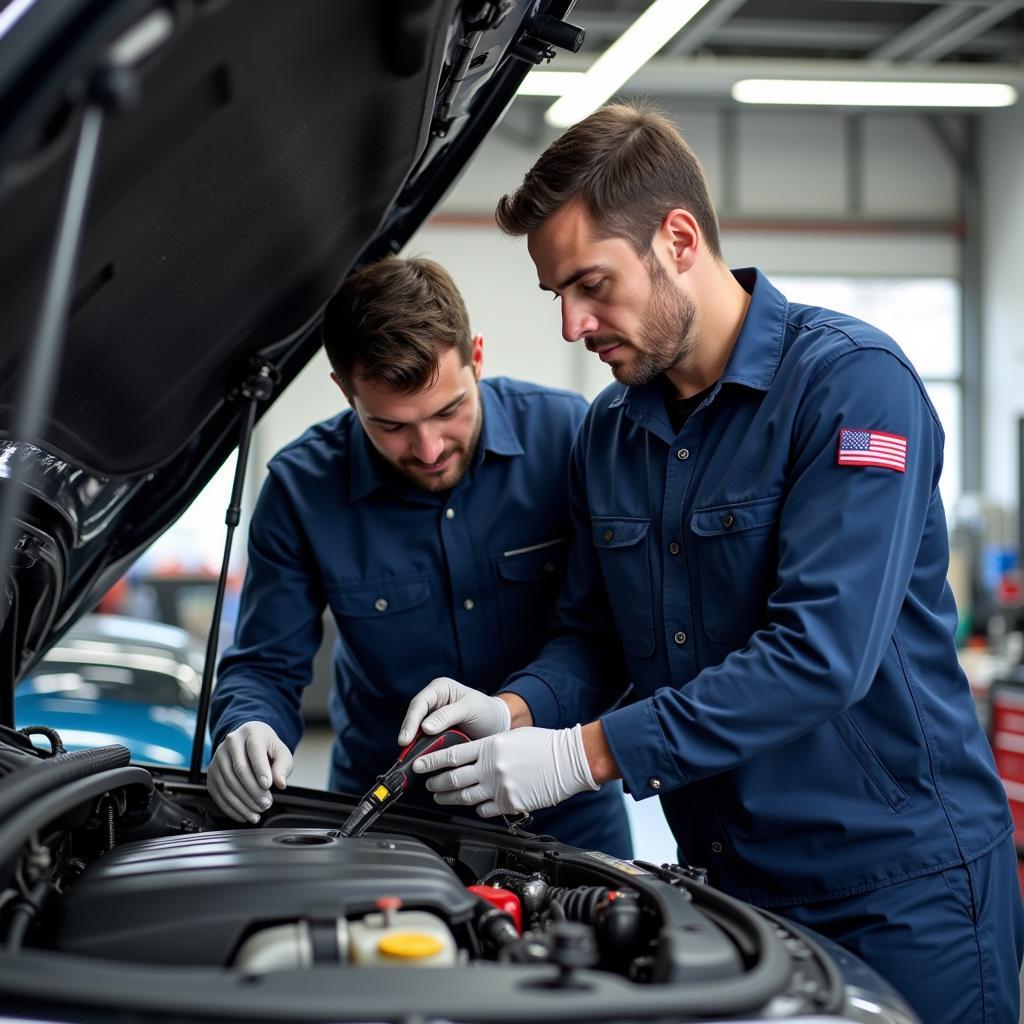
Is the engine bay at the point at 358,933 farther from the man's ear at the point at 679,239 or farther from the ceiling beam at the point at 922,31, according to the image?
the ceiling beam at the point at 922,31

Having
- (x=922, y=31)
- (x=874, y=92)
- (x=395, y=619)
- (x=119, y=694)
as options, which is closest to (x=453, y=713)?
(x=395, y=619)

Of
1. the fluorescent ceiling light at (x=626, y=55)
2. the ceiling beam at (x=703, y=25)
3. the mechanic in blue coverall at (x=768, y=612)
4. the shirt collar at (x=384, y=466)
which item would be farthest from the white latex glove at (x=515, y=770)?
the ceiling beam at (x=703, y=25)

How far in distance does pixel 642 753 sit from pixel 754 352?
489 millimetres

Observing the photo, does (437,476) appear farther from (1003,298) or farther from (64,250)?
(1003,298)

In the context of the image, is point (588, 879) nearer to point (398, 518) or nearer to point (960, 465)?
point (398, 518)

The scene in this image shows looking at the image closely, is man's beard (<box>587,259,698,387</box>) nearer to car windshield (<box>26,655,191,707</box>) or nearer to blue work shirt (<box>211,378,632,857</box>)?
blue work shirt (<box>211,378,632,857</box>)

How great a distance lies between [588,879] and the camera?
116cm

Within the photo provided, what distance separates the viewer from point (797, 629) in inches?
46.8

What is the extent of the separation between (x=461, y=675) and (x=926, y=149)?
837cm

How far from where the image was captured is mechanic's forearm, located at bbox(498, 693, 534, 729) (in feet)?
4.93

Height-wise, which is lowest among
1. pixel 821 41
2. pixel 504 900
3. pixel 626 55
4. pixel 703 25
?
pixel 504 900

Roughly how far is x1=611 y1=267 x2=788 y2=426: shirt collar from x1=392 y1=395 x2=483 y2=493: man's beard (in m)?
0.32

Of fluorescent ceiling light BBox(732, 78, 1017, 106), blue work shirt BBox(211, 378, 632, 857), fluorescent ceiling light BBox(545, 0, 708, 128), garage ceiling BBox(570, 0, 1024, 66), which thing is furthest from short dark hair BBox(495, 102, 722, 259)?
garage ceiling BBox(570, 0, 1024, 66)

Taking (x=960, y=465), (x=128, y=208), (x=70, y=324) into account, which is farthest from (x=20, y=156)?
(x=960, y=465)
